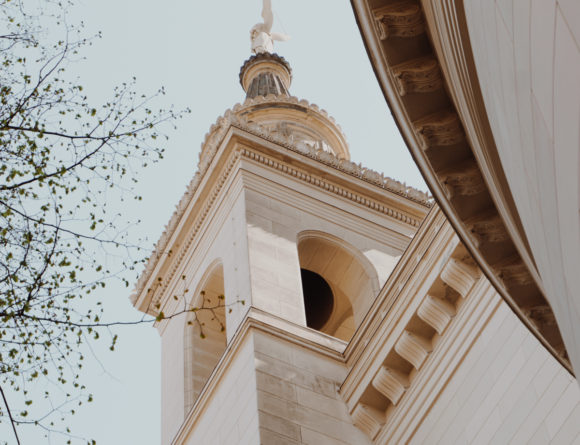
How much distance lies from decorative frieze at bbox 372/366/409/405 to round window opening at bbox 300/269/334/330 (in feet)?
32.2

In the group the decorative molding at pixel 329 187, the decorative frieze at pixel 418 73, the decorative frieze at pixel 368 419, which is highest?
the decorative molding at pixel 329 187

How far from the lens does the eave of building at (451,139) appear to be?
8.98 m

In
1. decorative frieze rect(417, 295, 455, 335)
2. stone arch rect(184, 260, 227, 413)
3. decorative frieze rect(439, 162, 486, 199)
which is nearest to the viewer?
decorative frieze rect(439, 162, 486, 199)

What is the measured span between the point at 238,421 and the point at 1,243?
10.3m

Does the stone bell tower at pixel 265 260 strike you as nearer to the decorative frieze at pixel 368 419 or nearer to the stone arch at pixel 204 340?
the stone arch at pixel 204 340

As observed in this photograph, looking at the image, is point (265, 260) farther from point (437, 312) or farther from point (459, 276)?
point (459, 276)

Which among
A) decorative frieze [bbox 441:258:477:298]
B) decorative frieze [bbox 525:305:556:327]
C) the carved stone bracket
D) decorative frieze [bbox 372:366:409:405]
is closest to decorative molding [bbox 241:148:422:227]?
decorative frieze [bbox 372:366:409:405]

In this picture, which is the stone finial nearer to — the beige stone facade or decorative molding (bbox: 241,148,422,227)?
the beige stone facade

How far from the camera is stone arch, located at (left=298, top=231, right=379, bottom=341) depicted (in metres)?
27.5

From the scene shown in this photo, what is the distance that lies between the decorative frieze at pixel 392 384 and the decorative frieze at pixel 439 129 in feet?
30.4

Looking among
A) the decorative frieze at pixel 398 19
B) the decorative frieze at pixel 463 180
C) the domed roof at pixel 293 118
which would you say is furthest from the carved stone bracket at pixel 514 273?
the domed roof at pixel 293 118

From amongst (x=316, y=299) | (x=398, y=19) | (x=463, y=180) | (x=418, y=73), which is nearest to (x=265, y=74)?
(x=316, y=299)

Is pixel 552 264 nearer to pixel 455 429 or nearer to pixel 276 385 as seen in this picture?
pixel 455 429

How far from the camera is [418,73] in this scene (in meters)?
10.2
